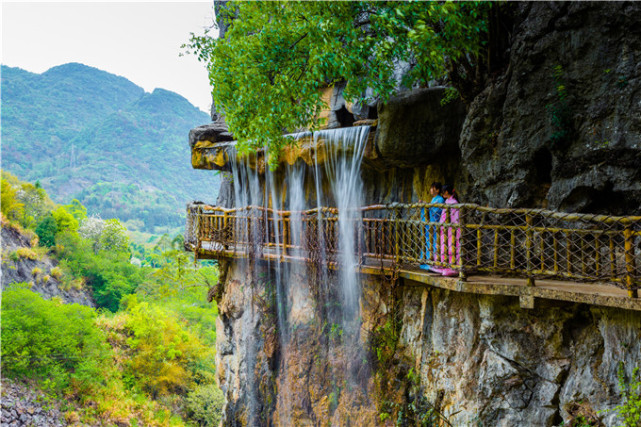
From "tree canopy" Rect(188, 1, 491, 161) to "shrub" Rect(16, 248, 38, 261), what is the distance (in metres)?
35.0

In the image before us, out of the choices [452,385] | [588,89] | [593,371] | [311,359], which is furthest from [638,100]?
[311,359]

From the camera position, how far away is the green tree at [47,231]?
41812 millimetres

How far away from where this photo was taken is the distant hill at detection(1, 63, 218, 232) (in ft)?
360

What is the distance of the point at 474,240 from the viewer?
612 centimetres

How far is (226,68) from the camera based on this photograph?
930 cm

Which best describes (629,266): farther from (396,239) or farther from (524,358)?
(396,239)

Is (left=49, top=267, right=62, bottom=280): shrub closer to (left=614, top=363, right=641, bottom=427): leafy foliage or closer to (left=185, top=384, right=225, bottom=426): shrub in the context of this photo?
(left=185, top=384, right=225, bottom=426): shrub

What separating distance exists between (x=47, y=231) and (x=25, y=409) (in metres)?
27.6

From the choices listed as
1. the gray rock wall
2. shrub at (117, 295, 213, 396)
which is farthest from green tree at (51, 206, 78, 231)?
the gray rock wall

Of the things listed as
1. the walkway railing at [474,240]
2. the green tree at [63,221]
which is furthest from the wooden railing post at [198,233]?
the green tree at [63,221]

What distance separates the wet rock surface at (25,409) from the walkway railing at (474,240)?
1364 centimetres

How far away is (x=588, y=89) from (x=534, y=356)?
13.2 ft

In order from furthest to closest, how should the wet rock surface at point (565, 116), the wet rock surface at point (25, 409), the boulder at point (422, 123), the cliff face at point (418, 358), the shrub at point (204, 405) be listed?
1. the shrub at point (204, 405)
2. the wet rock surface at point (25, 409)
3. the boulder at point (422, 123)
4. the wet rock surface at point (565, 116)
5. the cliff face at point (418, 358)

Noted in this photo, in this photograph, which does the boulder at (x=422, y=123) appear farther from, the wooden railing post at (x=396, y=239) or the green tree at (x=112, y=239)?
the green tree at (x=112, y=239)
